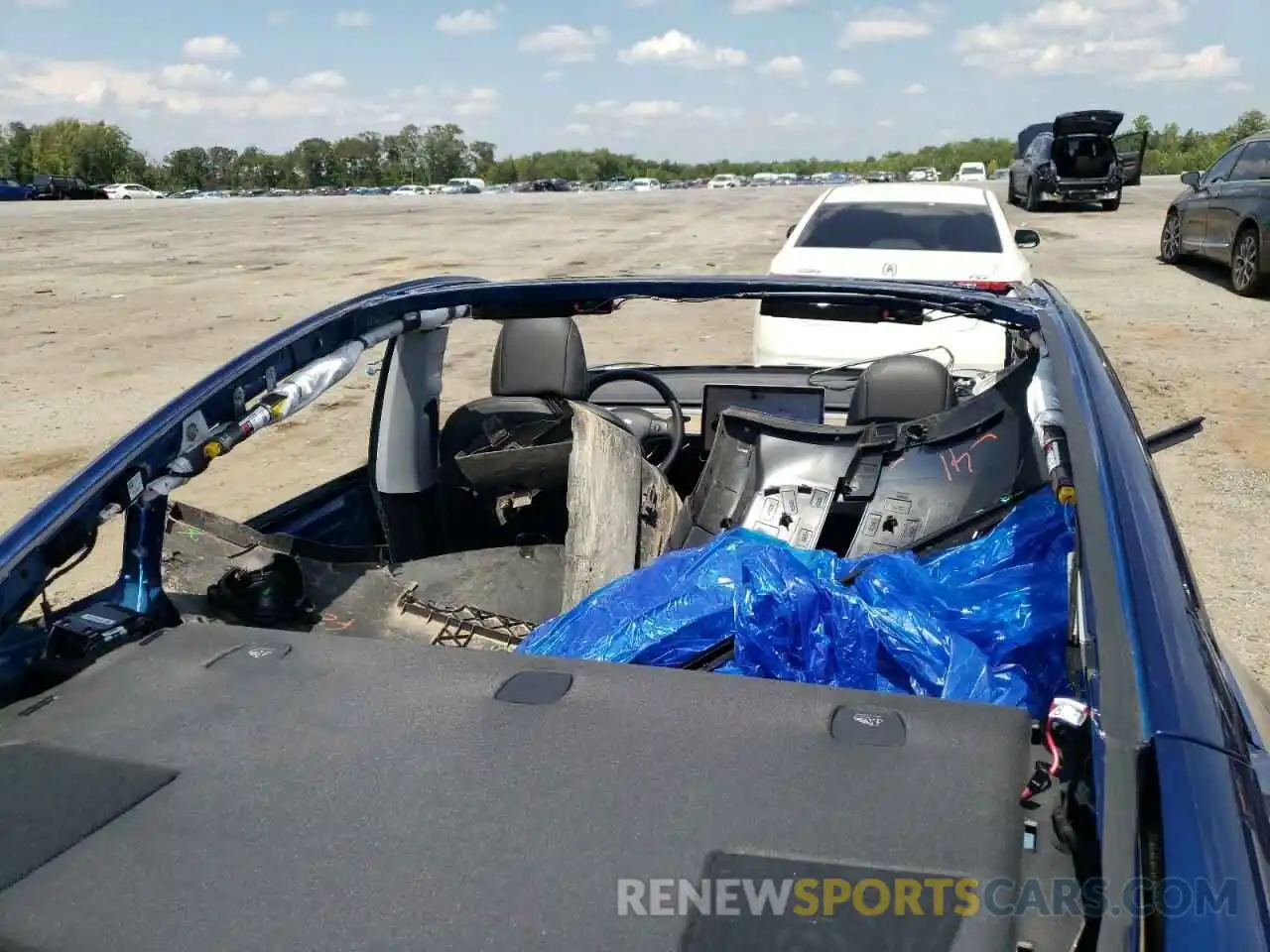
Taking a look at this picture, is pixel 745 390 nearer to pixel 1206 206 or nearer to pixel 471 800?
pixel 471 800

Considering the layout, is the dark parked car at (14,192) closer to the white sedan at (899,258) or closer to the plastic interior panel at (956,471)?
the white sedan at (899,258)

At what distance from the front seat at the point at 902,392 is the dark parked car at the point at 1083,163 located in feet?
72.7

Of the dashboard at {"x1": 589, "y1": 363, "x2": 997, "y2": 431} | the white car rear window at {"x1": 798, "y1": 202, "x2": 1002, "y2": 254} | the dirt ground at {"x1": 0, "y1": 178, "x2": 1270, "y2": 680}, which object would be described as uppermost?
the white car rear window at {"x1": 798, "y1": 202, "x2": 1002, "y2": 254}

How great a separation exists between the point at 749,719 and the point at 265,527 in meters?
1.94

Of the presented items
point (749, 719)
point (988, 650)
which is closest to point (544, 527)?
point (988, 650)

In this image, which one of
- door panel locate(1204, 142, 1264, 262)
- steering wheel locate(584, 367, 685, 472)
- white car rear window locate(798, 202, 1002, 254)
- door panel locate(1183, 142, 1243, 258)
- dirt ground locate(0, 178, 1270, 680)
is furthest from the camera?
Answer: door panel locate(1183, 142, 1243, 258)

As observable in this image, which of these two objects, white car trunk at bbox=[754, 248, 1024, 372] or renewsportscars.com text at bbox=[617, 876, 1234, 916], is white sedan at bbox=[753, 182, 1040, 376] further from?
renewsportscars.com text at bbox=[617, 876, 1234, 916]

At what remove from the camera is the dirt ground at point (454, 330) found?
5.82 meters

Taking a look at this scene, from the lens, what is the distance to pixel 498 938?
0.95 m

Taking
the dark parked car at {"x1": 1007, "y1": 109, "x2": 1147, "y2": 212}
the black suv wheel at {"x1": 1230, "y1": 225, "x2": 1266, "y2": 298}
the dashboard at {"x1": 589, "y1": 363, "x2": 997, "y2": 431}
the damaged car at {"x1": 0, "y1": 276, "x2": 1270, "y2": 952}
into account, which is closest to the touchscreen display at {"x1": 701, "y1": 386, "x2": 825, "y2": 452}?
the dashboard at {"x1": 589, "y1": 363, "x2": 997, "y2": 431}

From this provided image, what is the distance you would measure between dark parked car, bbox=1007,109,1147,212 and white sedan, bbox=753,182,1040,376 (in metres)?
17.0

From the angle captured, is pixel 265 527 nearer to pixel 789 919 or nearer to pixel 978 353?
pixel 789 919

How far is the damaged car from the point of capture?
3.20 feet

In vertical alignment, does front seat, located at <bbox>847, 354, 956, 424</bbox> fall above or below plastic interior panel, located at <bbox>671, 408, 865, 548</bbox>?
above
